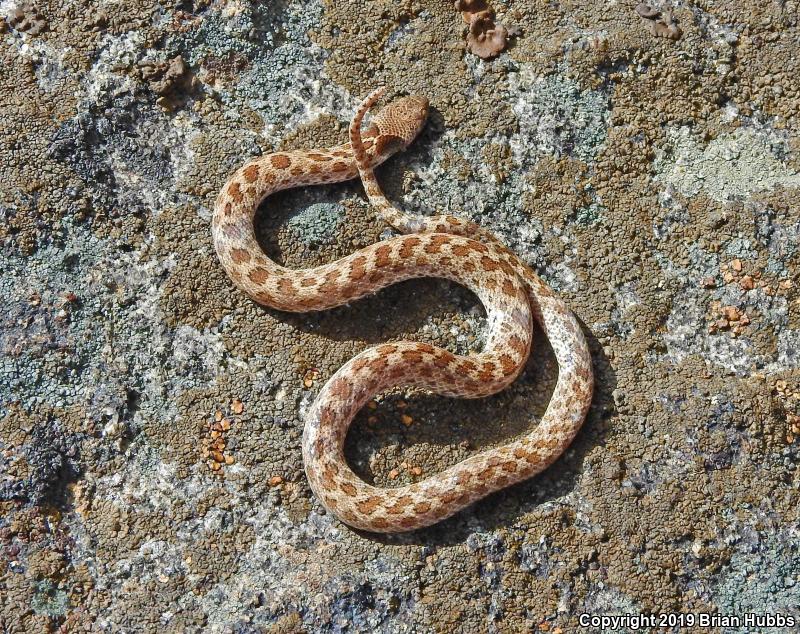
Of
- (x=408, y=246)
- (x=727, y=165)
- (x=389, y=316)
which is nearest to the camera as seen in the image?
(x=408, y=246)

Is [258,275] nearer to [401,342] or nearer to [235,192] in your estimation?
[235,192]

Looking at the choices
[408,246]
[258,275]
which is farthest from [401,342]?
[258,275]

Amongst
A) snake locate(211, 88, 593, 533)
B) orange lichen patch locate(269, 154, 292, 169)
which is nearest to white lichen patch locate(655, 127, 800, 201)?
snake locate(211, 88, 593, 533)

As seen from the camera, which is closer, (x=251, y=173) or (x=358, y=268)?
(x=358, y=268)

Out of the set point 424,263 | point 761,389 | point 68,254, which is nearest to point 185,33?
point 68,254

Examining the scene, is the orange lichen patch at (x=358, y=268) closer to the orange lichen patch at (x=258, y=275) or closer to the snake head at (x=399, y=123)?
the orange lichen patch at (x=258, y=275)

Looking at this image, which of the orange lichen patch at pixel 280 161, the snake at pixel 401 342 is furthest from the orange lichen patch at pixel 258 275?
the orange lichen patch at pixel 280 161

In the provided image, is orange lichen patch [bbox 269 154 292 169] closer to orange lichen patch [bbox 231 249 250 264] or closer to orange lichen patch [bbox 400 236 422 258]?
orange lichen patch [bbox 231 249 250 264]
